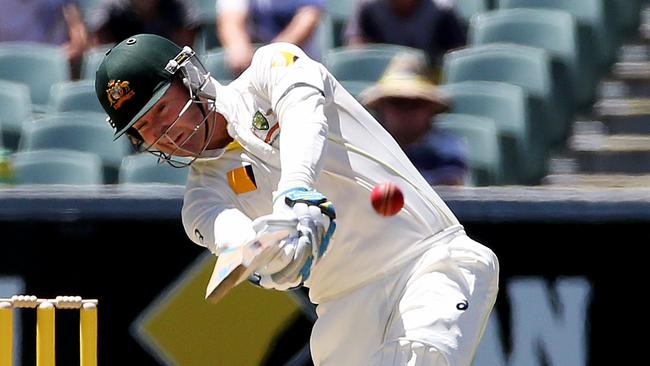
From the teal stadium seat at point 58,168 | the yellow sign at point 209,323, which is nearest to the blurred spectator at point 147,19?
Answer: the teal stadium seat at point 58,168

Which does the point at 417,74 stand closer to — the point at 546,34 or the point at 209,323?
the point at 546,34

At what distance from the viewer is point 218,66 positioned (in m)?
6.83

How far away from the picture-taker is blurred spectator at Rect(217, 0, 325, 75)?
21.7ft

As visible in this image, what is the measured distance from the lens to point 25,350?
5.30 meters

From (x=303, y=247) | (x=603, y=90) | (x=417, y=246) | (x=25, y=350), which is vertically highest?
(x=303, y=247)

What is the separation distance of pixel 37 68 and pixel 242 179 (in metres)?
4.05

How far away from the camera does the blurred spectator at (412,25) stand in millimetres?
6578

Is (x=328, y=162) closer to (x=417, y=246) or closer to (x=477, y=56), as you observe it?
(x=417, y=246)

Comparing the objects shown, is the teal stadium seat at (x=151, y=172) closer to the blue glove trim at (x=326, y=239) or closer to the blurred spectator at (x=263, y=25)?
the blurred spectator at (x=263, y=25)

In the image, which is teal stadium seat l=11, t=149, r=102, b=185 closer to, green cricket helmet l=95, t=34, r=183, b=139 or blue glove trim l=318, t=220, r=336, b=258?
green cricket helmet l=95, t=34, r=183, b=139

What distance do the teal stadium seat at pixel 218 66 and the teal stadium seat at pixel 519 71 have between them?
3.45 feet

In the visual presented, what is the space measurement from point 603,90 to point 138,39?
13.4 ft

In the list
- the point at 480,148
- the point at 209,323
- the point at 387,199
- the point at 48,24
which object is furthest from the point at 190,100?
the point at 48,24

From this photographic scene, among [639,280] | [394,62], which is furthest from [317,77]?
[394,62]
